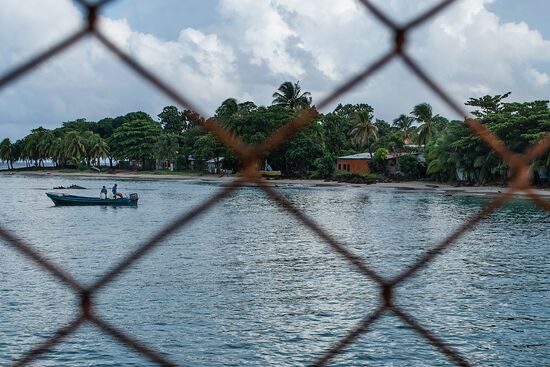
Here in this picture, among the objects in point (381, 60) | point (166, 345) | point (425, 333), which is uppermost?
point (381, 60)

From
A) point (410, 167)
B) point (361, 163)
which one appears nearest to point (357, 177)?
point (361, 163)

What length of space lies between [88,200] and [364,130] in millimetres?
12367

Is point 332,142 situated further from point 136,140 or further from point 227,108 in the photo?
point 227,108

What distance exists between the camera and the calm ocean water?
6.20 metres

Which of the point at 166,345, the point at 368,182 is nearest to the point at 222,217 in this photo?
the point at 166,345

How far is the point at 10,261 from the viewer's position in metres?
10.3

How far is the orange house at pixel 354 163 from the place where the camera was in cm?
2817

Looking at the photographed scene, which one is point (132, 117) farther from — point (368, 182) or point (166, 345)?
point (166, 345)

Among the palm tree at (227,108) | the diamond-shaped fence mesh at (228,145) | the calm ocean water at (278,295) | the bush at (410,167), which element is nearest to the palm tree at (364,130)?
the bush at (410,167)

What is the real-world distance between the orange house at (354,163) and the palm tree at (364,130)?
541 millimetres

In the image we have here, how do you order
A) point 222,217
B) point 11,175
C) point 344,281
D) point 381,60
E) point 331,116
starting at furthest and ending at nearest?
point 11,175 < point 331,116 < point 222,217 < point 344,281 < point 381,60

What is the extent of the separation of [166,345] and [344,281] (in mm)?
3211

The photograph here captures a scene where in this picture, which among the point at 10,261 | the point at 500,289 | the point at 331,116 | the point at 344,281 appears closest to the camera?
the point at 500,289

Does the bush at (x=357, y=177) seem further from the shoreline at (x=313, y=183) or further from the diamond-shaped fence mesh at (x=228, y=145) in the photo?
the diamond-shaped fence mesh at (x=228, y=145)
